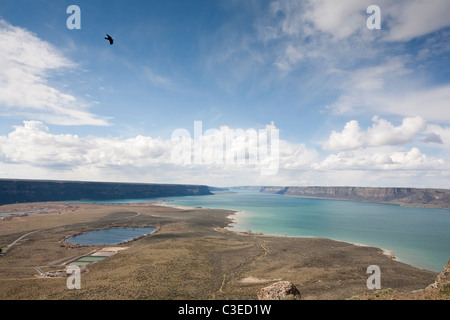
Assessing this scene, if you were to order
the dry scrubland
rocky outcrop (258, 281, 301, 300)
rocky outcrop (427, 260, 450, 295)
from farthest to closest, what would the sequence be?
Answer: the dry scrubland, rocky outcrop (258, 281, 301, 300), rocky outcrop (427, 260, 450, 295)

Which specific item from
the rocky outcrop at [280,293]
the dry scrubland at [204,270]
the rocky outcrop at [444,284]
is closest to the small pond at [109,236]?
the dry scrubland at [204,270]

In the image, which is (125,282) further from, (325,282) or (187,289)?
(325,282)

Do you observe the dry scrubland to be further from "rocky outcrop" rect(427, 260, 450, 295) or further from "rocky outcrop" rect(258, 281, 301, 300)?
"rocky outcrop" rect(258, 281, 301, 300)

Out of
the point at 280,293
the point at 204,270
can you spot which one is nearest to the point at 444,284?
the point at 280,293

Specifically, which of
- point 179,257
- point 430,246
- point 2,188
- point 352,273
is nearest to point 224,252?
point 179,257

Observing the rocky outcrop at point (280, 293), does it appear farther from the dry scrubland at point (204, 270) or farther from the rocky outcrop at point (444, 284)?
the rocky outcrop at point (444, 284)

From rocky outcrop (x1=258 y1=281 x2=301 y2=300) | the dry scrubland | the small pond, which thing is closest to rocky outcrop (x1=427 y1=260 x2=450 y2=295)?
the dry scrubland
